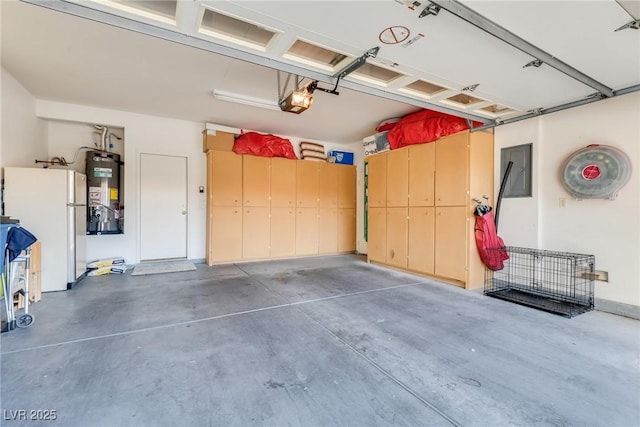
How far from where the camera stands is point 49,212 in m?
3.69

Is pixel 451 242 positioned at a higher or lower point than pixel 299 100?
lower

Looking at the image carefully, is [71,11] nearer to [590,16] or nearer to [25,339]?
[25,339]

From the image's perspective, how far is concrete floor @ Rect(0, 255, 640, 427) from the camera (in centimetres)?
153

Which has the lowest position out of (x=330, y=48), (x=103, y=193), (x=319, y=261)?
(x=319, y=261)

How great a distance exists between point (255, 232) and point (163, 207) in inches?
75.3

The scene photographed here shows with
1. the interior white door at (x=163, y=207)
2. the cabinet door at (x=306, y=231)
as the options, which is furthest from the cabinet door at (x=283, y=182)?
the interior white door at (x=163, y=207)

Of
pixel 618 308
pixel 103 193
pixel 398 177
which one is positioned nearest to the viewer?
pixel 618 308

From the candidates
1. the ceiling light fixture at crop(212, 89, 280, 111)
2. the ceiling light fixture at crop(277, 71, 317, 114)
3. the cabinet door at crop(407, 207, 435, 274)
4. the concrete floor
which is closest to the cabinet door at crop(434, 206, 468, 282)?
the cabinet door at crop(407, 207, 435, 274)

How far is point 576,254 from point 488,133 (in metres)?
1.97

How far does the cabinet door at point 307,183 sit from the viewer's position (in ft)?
21.6

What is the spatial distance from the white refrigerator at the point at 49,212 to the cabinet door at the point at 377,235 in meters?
4.98

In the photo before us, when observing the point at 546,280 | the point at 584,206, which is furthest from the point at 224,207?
the point at 584,206

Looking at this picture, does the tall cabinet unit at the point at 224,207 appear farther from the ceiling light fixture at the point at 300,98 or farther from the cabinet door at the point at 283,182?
the ceiling light fixture at the point at 300,98

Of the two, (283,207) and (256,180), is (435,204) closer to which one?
(283,207)
